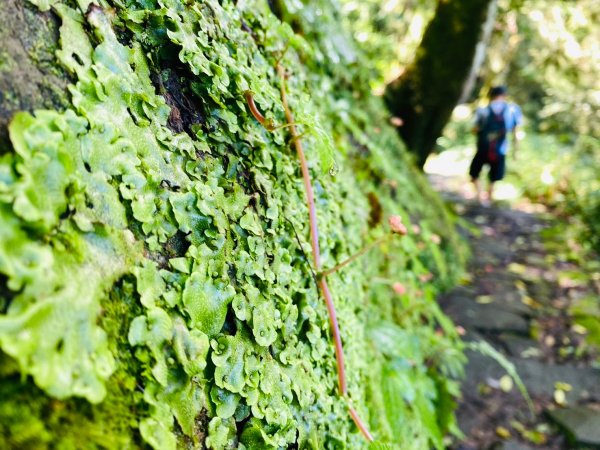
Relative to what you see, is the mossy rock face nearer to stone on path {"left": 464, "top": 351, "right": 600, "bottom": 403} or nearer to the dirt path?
the dirt path

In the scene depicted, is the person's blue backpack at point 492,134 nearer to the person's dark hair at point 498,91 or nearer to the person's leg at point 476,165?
the person's leg at point 476,165

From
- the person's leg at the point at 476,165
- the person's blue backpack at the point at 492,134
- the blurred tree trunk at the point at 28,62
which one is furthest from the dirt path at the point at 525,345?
the blurred tree trunk at the point at 28,62

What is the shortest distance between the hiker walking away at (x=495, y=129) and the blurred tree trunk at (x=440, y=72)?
1.04 m

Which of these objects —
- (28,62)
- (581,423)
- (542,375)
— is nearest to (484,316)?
(542,375)

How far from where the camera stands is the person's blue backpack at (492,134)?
20.9 feet

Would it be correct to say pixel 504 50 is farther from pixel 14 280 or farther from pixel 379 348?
pixel 14 280

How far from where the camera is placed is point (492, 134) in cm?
651

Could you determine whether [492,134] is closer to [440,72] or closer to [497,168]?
[497,168]

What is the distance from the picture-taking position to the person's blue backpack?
6359 millimetres

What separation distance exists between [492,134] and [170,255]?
6.45 metres

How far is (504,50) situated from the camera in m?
10.6

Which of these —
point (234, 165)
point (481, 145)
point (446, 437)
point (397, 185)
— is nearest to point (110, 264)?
point (234, 165)

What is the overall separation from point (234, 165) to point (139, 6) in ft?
1.66

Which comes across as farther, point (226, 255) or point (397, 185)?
point (397, 185)
